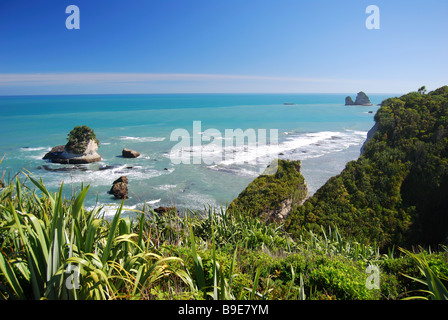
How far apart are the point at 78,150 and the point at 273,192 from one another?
31523 mm

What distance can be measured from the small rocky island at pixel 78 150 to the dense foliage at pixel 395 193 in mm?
32139

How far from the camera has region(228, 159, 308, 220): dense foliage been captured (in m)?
17.5

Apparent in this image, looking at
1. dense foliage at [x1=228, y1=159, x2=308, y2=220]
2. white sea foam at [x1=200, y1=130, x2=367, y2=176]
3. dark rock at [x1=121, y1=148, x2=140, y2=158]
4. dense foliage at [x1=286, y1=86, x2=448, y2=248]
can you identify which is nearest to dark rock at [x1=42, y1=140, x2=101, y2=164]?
dark rock at [x1=121, y1=148, x2=140, y2=158]

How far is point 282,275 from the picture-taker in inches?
171

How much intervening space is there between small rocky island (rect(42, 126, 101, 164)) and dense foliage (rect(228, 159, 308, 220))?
2848 centimetres

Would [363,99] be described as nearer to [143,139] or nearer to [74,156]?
[143,139]

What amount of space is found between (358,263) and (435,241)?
16137 millimetres

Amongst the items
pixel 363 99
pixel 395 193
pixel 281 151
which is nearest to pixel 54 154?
pixel 281 151

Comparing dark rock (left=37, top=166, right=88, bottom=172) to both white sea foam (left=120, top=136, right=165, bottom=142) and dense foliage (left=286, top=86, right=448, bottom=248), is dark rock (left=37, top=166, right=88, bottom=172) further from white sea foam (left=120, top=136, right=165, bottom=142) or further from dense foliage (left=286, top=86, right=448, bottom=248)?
dense foliage (left=286, top=86, right=448, bottom=248)

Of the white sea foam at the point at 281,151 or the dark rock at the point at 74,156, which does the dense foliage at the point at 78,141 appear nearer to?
the dark rock at the point at 74,156

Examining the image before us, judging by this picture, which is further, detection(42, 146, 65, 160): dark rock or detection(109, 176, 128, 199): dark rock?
detection(42, 146, 65, 160): dark rock

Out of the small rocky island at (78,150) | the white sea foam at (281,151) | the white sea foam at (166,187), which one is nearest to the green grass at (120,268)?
the white sea foam at (166,187)
